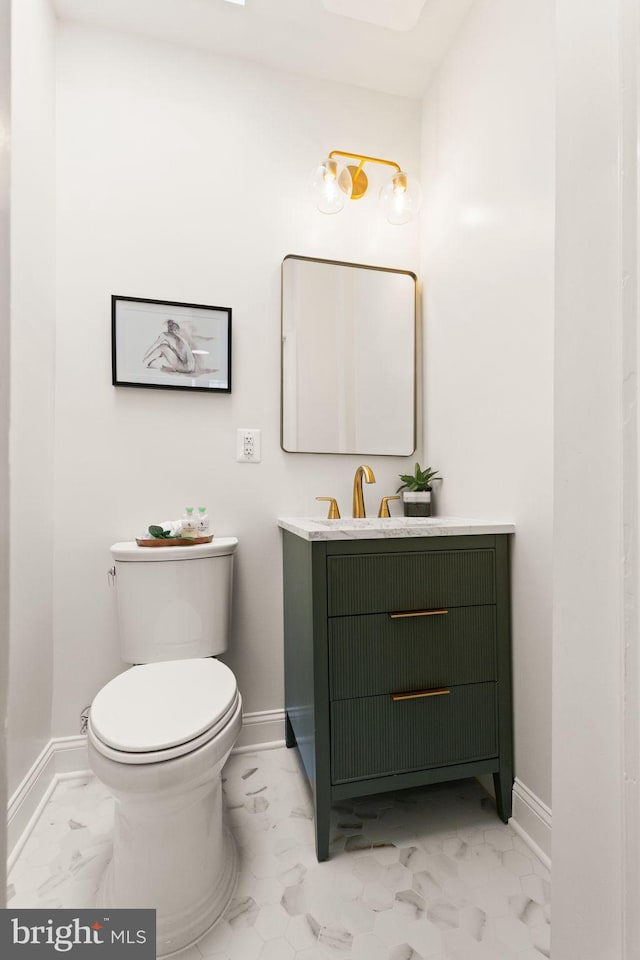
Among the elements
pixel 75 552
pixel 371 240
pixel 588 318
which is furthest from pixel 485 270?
pixel 75 552

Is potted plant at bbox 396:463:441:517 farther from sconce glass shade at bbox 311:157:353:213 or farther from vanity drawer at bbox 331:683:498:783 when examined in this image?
sconce glass shade at bbox 311:157:353:213

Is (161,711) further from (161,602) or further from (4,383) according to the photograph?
(4,383)

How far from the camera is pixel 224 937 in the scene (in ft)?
3.12

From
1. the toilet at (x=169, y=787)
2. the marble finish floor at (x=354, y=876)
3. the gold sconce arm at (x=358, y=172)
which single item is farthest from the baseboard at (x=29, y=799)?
the gold sconce arm at (x=358, y=172)

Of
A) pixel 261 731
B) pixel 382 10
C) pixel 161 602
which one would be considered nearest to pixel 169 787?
pixel 161 602

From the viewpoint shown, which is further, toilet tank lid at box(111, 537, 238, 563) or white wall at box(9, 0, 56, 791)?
toilet tank lid at box(111, 537, 238, 563)

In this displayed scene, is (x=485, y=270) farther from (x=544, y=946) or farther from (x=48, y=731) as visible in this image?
(x=48, y=731)

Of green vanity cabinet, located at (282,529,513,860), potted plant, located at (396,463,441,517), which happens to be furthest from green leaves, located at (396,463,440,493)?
green vanity cabinet, located at (282,529,513,860)

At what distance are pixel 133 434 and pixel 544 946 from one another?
5.49 feet

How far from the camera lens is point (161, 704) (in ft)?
3.39

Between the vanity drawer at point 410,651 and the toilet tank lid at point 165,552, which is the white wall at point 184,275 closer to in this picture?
the toilet tank lid at point 165,552

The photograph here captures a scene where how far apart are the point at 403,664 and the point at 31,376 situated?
4.33 ft

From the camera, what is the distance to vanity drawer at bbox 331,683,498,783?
46.0 inches

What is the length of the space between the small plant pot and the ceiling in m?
1.52
